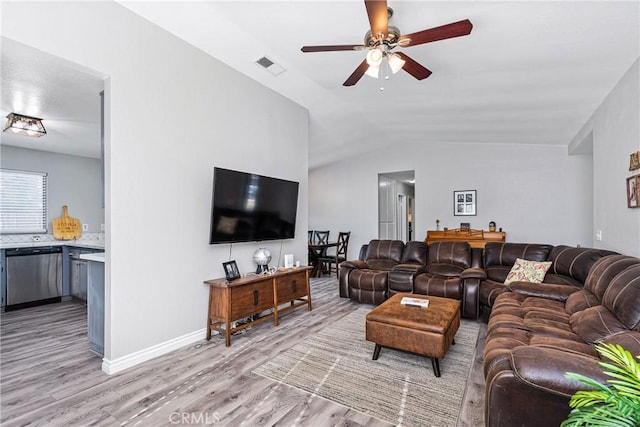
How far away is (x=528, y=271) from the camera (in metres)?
3.79

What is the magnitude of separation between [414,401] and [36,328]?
4.10 metres

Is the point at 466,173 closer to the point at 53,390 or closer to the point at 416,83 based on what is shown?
the point at 416,83

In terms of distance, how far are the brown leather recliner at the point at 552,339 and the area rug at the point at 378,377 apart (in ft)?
1.73

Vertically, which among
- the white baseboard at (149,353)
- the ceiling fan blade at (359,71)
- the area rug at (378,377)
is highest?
the ceiling fan blade at (359,71)

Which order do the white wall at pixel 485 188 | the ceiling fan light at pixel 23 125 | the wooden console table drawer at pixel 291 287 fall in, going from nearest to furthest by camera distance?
the ceiling fan light at pixel 23 125, the wooden console table drawer at pixel 291 287, the white wall at pixel 485 188

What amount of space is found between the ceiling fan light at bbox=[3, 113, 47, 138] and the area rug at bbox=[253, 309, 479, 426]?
148 inches

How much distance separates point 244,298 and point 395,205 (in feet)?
21.2

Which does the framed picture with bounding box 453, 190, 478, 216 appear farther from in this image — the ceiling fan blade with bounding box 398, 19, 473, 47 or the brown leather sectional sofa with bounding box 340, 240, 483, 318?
the ceiling fan blade with bounding box 398, 19, 473, 47

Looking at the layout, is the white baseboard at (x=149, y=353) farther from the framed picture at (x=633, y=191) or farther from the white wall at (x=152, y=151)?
the framed picture at (x=633, y=191)

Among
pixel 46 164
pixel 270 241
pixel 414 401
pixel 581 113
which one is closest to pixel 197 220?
pixel 270 241

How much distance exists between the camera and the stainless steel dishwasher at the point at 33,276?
4.21m

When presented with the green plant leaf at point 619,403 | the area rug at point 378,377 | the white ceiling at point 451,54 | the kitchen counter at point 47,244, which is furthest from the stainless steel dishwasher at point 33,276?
the green plant leaf at point 619,403

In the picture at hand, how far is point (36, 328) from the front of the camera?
3.56 m

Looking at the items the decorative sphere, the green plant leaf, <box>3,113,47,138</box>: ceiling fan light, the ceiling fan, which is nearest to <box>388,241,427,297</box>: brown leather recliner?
the decorative sphere
